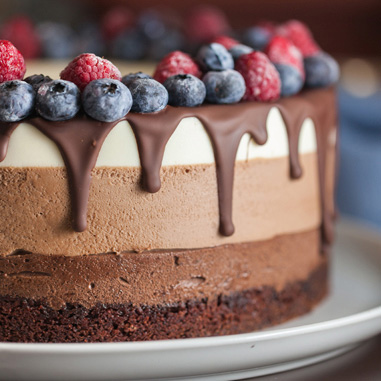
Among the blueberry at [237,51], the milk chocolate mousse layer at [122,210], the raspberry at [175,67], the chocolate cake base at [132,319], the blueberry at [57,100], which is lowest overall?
the chocolate cake base at [132,319]

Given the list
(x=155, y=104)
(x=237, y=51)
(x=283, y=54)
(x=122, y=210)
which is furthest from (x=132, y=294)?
(x=283, y=54)

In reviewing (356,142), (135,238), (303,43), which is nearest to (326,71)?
(303,43)

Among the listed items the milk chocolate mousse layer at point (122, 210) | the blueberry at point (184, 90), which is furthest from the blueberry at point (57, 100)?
the blueberry at point (184, 90)

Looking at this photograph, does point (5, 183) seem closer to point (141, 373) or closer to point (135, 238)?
point (135, 238)

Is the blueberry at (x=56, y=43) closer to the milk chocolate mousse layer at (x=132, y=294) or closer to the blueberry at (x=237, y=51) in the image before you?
the blueberry at (x=237, y=51)

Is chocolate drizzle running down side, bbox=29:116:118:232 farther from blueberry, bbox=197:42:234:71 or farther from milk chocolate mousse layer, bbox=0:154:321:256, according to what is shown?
blueberry, bbox=197:42:234:71
